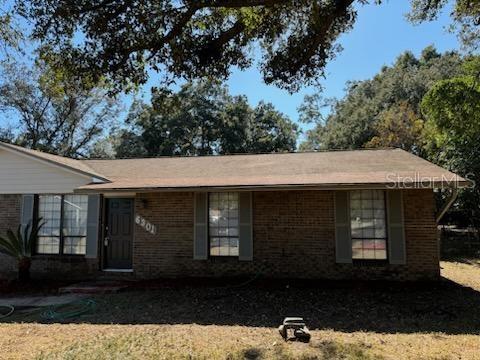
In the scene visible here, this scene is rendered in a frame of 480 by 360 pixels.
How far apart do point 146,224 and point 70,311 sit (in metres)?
3.29

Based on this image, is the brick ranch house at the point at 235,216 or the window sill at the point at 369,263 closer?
the brick ranch house at the point at 235,216

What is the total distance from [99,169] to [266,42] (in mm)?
7232

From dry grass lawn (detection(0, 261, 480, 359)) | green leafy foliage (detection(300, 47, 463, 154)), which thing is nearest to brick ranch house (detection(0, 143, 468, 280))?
dry grass lawn (detection(0, 261, 480, 359))

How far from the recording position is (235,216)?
10.5 m

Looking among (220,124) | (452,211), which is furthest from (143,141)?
(452,211)

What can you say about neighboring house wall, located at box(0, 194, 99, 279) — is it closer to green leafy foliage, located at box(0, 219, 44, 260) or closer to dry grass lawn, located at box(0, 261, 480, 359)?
green leafy foliage, located at box(0, 219, 44, 260)

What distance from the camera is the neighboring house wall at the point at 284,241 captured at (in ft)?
30.9

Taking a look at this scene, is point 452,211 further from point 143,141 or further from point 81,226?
point 143,141

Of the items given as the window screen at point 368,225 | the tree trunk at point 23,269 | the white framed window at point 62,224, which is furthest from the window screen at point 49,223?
the window screen at point 368,225

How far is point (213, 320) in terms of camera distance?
279 inches

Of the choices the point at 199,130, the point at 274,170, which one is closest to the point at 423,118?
the point at 199,130

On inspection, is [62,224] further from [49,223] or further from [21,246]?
[21,246]

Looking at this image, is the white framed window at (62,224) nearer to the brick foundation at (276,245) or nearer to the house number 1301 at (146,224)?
the brick foundation at (276,245)

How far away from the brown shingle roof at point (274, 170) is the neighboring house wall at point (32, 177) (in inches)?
44.6
